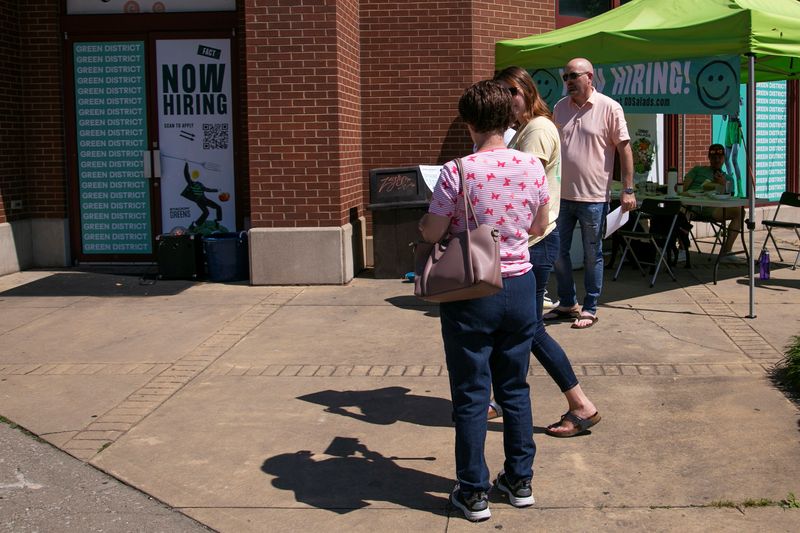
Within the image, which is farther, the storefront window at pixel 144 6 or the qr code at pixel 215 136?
the qr code at pixel 215 136

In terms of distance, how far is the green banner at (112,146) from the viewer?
11.8 meters

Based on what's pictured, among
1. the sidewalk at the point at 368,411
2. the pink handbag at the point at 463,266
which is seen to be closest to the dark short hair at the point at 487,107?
the pink handbag at the point at 463,266

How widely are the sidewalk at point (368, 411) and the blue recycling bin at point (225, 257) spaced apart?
118 centimetres

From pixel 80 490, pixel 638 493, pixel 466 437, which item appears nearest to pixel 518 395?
pixel 466 437

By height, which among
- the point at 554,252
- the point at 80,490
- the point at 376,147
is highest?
the point at 376,147

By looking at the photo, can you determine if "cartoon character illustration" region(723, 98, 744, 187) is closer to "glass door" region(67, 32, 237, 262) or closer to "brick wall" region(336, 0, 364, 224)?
"brick wall" region(336, 0, 364, 224)

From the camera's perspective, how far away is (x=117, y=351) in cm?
762

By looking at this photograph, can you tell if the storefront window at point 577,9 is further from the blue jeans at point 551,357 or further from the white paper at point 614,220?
the blue jeans at point 551,357

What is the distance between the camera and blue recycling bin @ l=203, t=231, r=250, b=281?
35.2 ft

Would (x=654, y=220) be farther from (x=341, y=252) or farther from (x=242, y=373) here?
(x=242, y=373)

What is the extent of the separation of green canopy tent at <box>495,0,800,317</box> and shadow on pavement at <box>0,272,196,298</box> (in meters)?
4.35

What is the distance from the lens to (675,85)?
906 cm

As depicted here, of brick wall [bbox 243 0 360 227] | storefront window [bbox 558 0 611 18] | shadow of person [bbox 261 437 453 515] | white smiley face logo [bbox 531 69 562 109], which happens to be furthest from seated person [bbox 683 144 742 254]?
shadow of person [bbox 261 437 453 515]

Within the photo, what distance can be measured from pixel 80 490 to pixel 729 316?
221 inches
